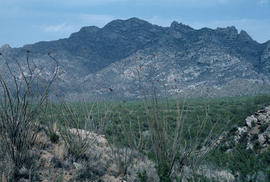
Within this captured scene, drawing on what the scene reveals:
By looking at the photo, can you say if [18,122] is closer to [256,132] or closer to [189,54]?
[256,132]

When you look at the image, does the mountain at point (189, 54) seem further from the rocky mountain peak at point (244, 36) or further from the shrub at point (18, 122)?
the shrub at point (18, 122)

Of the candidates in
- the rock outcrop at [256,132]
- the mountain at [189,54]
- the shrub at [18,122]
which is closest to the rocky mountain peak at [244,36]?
the mountain at [189,54]

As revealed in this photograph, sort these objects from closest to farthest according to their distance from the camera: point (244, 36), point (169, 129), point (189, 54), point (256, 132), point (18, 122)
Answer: point (18, 122)
point (169, 129)
point (256, 132)
point (189, 54)
point (244, 36)

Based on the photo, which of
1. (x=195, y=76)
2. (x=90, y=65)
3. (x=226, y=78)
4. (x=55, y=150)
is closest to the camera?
(x=55, y=150)

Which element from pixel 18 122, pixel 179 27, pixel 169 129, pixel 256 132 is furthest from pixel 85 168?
pixel 179 27

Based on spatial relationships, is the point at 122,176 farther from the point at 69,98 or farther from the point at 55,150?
the point at 69,98

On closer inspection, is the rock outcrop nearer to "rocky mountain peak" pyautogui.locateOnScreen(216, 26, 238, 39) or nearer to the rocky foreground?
the rocky foreground

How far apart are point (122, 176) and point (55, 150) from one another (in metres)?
1.60

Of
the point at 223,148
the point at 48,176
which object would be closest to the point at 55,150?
the point at 48,176

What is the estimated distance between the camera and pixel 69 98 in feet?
23.9

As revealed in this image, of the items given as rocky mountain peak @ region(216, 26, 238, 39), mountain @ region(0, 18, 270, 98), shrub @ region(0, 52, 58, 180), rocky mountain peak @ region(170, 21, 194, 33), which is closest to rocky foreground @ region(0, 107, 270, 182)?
shrub @ region(0, 52, 58, 180)

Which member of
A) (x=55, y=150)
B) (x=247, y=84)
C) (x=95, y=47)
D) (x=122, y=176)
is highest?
(x=95, y=47)


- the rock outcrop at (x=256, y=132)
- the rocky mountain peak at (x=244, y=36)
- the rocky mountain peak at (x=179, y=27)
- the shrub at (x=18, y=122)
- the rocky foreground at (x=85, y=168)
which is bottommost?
the rock outcrop at (x=256, y=132)

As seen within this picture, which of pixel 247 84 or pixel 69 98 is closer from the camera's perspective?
pixel 69 98
